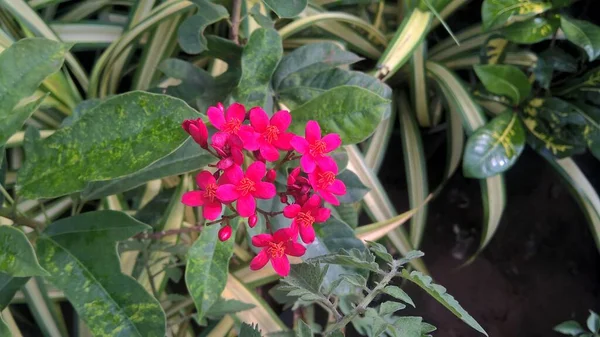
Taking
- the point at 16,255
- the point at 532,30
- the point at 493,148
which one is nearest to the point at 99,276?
the point at 16,255

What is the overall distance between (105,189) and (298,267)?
1.02ft

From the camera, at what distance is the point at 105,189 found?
2.20 ft

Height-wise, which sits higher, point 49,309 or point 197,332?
point 49,309

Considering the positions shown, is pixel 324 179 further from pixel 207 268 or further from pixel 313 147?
pixel 207 268

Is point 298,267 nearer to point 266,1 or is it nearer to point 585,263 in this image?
point 266,1

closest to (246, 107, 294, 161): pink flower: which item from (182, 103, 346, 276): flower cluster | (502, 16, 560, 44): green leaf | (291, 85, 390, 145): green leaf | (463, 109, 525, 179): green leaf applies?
(182, 103, 346, 276): flower cluster

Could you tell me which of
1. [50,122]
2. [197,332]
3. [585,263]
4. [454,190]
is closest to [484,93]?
[454,190]

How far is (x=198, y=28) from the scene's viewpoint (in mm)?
736

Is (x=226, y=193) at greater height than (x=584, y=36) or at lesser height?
greater

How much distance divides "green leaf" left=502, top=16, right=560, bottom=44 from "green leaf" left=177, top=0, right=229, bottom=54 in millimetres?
575

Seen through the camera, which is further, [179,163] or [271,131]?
[179,163]

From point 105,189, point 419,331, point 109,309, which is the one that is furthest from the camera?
point 105,189

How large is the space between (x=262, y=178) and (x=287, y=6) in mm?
218

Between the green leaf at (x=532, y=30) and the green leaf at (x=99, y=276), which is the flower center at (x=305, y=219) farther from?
the green leaf at (x=532, y=30)
